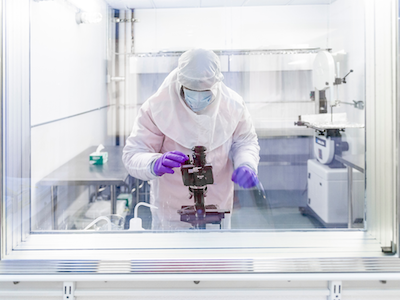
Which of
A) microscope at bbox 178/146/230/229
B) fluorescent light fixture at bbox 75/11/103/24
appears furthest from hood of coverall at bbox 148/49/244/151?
fluorescent light fixture at bbox 75/11/103/24

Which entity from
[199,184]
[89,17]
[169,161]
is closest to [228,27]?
[89,17]

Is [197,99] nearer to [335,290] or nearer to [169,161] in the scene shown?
[169,161]

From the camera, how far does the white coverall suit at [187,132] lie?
1.40m

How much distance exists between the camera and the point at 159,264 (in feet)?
2.96

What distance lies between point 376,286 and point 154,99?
3.40ft

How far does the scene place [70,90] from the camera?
2123 mm

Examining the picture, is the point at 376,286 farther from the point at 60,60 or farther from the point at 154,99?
the point at 60,60

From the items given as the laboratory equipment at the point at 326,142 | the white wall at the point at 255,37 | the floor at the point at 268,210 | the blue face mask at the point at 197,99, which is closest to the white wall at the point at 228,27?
the white wall at the point at 255,37

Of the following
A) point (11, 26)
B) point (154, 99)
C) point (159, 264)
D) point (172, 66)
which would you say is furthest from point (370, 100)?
point (172, 66)

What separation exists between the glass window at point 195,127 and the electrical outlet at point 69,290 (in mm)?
96

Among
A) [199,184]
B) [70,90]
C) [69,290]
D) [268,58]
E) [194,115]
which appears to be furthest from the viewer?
[268,58]

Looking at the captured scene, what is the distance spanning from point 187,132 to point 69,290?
31.0 inches

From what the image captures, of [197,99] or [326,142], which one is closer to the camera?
[197,99]

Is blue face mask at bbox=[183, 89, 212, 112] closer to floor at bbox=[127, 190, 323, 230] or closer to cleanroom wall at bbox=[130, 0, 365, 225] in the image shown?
floor at bbox=[127, 190, 323, 230]
